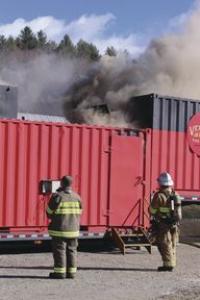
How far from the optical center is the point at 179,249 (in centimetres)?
1384

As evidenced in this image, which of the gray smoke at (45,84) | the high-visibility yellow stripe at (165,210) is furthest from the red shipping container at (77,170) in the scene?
the gray smoke at (45,84)

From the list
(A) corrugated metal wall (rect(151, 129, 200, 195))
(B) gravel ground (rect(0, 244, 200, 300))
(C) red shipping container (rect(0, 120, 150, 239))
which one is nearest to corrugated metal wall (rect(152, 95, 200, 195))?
(A) corrugated metal wall (rect(151, 129, 200, 195))

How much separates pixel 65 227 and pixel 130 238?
3.89m

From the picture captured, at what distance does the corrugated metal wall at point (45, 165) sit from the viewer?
11.9 m

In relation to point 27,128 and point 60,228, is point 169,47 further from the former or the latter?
point 60,228

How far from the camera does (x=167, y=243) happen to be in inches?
420

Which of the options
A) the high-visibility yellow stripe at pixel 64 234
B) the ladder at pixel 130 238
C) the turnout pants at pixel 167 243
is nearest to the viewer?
the high-visibility yellow stripe at pixel 64 234

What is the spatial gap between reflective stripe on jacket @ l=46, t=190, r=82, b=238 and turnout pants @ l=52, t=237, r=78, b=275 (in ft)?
0.32

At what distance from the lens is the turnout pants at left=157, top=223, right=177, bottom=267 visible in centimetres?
1062

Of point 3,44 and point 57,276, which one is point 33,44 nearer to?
point 3,44

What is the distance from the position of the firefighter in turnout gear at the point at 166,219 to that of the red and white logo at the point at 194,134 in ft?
13.4

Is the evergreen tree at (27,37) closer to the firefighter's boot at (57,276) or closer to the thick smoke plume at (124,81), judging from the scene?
the thick smoke plume at (124,81)

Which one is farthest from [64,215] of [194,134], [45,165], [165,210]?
[194,134]

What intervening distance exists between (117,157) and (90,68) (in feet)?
26.0
